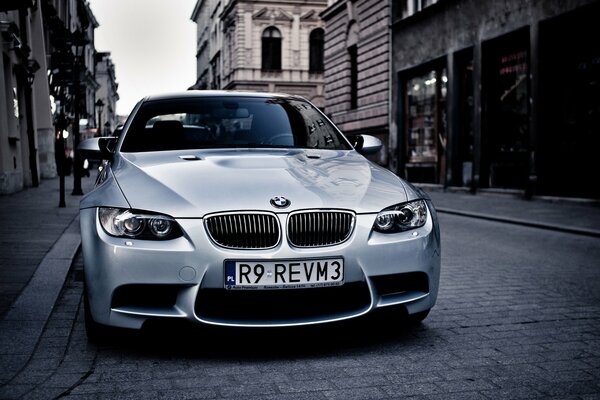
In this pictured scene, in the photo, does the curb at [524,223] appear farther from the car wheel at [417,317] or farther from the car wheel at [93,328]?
the car wheel at [93,328]

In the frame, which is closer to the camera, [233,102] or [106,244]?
[106,244]

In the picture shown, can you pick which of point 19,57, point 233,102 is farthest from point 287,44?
point 233,102

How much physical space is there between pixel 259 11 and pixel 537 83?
1569 inches

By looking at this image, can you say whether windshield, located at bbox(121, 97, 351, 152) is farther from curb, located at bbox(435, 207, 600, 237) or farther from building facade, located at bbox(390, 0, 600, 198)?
building facade, located at bbox(390, 0, 600, 198)

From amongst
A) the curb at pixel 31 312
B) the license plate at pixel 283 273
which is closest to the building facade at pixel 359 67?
the curb at pixel 31 312

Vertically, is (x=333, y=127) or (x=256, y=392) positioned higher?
(x=333, y=127)

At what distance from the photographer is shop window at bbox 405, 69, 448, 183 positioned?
74.9 ft

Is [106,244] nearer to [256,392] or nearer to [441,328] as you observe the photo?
[256,392]

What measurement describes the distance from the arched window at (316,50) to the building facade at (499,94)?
1152 inches

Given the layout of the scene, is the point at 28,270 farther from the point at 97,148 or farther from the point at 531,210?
the point at 531,210

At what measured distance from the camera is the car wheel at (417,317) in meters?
4.38

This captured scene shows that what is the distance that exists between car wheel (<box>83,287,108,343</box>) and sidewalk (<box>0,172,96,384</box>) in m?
0.29

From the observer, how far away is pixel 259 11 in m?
54.8

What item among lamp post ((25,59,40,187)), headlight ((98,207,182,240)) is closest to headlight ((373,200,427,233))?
headlight ((98,207,182,240))
